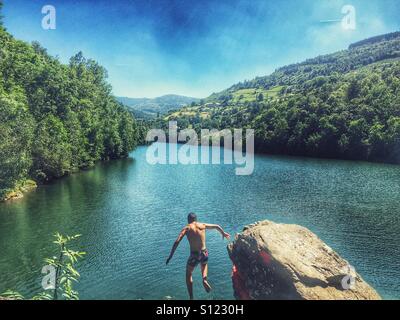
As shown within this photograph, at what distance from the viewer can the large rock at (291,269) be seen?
14.1 metres

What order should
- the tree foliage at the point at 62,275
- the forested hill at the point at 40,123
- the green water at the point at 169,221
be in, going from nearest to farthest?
the tree foliage at the point at 62,275 < the green water at the point at 169,221 < the forested hill at the point at 40,123

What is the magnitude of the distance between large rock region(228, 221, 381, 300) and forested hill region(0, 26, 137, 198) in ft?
117

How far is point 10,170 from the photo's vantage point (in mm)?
42375

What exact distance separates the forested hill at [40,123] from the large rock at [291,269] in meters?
35.6

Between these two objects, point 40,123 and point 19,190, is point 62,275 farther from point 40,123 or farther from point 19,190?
point 40,123

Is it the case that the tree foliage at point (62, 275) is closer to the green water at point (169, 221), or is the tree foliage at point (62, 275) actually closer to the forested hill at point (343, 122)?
the green water at point (169, 221)

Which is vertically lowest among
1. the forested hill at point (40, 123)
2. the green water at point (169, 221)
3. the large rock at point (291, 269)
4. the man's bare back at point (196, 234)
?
the green water at point (169, 221)

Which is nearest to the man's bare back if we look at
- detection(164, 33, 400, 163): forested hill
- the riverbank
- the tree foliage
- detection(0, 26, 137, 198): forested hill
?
the tree foliage

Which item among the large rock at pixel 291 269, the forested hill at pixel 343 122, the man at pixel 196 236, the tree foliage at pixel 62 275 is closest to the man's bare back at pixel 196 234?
the man at pixel 196 236

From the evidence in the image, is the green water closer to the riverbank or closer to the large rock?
the riverbank

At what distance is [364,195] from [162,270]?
109ft

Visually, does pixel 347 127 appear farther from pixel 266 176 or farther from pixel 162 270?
pixel 162 270

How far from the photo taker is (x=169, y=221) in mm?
34844

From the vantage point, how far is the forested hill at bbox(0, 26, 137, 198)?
43.2 metres
